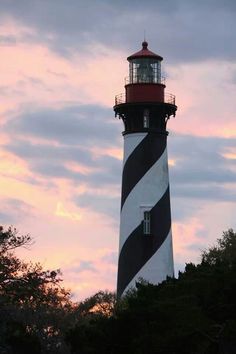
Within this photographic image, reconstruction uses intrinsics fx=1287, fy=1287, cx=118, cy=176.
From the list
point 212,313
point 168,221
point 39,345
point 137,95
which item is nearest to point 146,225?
point 168,221

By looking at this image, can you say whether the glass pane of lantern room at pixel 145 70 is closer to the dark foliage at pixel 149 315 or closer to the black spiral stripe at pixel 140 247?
A: the black spiral stripe at pixel 140 247

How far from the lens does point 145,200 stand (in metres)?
65.2

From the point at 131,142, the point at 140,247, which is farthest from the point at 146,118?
the point at 140,247

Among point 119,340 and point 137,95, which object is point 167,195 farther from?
point 119,340

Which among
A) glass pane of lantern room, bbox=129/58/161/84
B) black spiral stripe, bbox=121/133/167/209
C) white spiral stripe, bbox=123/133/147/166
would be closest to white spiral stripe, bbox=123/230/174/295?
black spiral stripe, bbox=121/133/167/209

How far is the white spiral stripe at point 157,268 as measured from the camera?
6469 cm

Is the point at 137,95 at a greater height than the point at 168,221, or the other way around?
the point at 137,95

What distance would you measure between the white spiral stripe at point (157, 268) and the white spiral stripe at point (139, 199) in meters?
1.74

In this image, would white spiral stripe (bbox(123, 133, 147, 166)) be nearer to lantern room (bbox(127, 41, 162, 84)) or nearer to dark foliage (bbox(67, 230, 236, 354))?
lantern room (bbox(127, 41, 162, 84))

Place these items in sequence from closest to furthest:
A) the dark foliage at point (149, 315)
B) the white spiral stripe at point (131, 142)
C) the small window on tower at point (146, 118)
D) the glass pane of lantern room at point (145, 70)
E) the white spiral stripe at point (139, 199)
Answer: the dark foliage at point (149, 315)
the white spiral stripe at point (139, 199)
the white spiral stripe at point (131, 142)
the small window on tower at point (146, 118)
the glass pane of lantern room at point (145, 70)

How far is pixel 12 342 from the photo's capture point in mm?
53281

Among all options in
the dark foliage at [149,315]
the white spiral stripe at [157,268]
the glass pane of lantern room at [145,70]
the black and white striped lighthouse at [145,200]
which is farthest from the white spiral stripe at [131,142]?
the dark foliage at [149,315]

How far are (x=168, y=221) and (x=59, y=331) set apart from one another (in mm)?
8631

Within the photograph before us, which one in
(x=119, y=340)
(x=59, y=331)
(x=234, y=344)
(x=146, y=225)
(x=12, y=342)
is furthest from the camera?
(x=146, y=225)
